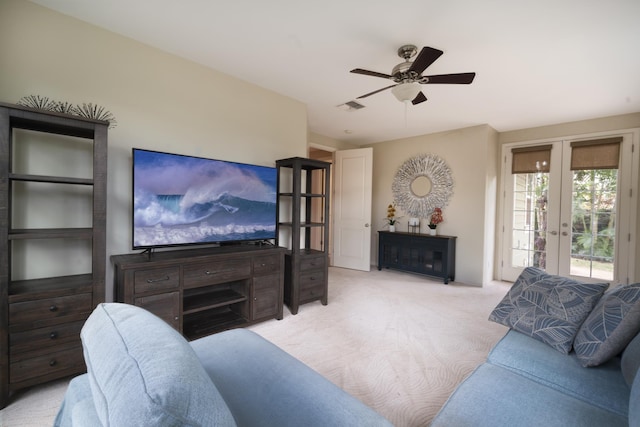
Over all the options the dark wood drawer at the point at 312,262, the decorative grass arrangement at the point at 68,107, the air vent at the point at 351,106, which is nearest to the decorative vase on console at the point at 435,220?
the air vent at the point at 351,106

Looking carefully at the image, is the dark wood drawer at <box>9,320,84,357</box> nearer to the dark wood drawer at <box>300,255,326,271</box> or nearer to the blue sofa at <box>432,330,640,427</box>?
the dark wood drawer at <box>300,255,326,271</box>

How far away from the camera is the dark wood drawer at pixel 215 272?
87.7 inches

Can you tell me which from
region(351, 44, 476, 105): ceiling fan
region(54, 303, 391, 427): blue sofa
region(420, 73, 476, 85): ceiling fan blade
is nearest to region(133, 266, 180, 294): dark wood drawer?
region(54, 303, 391, 427): blue sofa

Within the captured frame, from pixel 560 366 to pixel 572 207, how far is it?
3823mm

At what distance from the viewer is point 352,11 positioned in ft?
6.26

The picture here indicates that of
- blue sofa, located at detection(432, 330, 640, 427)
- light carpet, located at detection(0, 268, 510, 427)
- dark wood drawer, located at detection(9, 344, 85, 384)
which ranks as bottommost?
light carpet, located at detection(0, 268, 510, 427)

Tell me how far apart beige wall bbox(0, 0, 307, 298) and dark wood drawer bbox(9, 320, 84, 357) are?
0.52 metres

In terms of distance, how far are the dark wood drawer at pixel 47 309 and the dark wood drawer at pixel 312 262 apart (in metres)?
1.84

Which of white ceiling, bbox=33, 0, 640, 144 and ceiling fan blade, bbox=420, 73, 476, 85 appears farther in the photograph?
ceiling fan blade, bbox=420, 73, 476, 85

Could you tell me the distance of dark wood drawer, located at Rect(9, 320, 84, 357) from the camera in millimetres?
1587

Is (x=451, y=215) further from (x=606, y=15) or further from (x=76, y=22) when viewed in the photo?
(x=76, y=22)

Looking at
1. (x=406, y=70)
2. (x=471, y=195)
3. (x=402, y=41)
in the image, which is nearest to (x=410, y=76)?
(x=406, y=70)

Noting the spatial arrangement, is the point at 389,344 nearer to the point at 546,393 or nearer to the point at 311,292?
the point at 311,292

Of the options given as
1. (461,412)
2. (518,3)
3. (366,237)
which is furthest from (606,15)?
(366,237)
